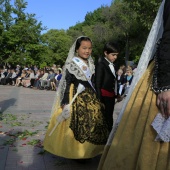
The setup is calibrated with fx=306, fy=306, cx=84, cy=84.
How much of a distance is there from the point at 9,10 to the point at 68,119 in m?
25.2

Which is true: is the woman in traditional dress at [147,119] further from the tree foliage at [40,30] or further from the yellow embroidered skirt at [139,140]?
the tree foliage at [40,30]

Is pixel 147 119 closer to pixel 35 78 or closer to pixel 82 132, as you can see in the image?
pixel 82 132

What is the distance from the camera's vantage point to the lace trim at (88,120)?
12.1 ft

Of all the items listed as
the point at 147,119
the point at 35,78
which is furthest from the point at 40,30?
the point at 147,119

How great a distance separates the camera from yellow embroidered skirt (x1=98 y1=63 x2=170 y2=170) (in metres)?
1.75

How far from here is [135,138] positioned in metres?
1.85

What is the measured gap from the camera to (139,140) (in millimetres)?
1835

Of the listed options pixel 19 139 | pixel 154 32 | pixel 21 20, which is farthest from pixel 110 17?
pixel 154 32

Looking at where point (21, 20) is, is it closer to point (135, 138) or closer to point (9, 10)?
point (9, 10)

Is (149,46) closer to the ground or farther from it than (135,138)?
farther from it

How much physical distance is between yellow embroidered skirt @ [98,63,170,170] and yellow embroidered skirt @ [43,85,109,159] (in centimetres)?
162

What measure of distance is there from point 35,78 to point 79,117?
50.0 feet

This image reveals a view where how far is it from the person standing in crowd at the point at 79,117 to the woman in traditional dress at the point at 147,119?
5.29ft

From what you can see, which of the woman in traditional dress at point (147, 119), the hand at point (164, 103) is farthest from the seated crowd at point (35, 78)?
the hand at point (164, 103)
